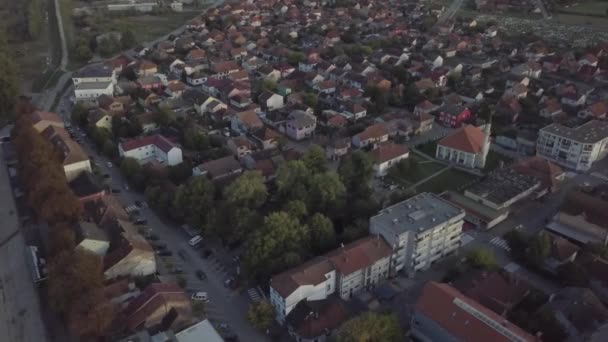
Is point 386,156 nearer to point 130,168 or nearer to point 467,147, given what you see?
point 467,147

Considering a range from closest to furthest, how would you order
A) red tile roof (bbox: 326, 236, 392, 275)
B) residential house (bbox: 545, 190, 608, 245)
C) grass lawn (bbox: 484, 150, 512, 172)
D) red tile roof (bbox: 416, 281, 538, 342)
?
red tile roof (bbox: 416, 281, 538, 342)
red tile roof (bbox: 326, 236, 392, 275)
residential house (bbox: 545, 190, 608, 245)
grass lawn (bbox: 484, 150, 512, 172)

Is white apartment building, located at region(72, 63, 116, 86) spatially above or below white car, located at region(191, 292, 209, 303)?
above

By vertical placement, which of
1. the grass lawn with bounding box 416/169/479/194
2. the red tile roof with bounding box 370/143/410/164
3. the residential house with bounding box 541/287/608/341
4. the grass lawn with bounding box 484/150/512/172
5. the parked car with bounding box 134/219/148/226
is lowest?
the parked car with bounding box 134/219/148/226

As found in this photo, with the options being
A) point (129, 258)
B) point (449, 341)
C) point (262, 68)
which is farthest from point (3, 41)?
point (449, 341)

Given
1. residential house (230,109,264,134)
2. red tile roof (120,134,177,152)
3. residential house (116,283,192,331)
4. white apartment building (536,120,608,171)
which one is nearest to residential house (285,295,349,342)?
residential house (116,283,192,331)

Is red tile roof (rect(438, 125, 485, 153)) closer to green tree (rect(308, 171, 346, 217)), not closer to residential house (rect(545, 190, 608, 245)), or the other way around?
residential house (rect(545, 190, 608, 245))

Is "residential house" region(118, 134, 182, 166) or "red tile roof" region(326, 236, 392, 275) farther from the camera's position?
"residential house" region(118, 134, 182, 166)

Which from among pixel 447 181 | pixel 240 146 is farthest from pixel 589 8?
pixel 240 146
